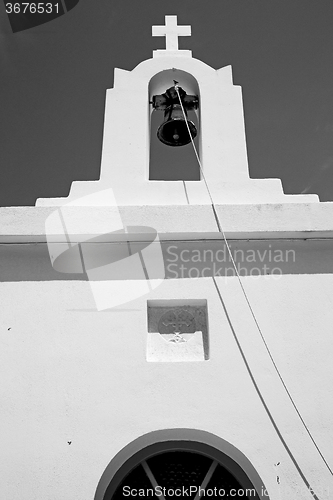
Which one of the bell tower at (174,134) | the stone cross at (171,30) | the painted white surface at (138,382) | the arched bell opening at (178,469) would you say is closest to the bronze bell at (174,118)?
the bell tower at (174,134)

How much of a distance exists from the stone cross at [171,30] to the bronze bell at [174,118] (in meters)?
0.66

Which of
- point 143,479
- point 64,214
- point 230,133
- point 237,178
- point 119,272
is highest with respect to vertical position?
point 230,133

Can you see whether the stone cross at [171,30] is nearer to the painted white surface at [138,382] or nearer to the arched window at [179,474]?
the painted white surface at [138,382]

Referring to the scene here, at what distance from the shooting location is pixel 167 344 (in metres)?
3.59

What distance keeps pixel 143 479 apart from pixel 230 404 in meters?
0.72

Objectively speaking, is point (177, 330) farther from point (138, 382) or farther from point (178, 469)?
point (178, 469)

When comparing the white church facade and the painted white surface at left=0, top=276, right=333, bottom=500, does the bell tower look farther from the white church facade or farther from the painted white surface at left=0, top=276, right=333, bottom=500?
the painted white surface at left=0, top=276, right=333, bottom=500

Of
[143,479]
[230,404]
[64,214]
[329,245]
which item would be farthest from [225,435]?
[64,214]

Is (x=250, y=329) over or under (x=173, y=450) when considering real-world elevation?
over

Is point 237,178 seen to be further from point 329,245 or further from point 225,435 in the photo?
point 225,435

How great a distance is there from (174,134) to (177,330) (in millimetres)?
2049

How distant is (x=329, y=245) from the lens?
383cm

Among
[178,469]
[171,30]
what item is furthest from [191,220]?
[171,30]

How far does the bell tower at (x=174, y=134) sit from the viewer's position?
4.29 m
